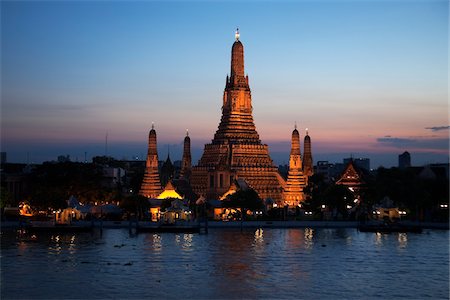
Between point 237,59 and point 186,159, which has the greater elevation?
point 237,59

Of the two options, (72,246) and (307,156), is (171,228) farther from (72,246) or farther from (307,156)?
(307,156)

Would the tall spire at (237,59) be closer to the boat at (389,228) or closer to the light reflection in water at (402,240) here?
the boat at (389,228)

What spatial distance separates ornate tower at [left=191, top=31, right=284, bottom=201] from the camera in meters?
95.0

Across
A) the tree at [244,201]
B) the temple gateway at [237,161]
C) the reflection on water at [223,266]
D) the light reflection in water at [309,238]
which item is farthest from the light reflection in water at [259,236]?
the temple gateway at [237,161]

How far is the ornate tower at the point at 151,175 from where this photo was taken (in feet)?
311

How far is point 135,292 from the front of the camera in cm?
Answer: 3703

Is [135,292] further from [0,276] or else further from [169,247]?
[169,247]

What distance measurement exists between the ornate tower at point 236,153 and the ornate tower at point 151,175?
587cm

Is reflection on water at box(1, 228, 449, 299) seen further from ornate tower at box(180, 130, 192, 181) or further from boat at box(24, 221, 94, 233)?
ornate tower at box(180, 130, 192, 181)

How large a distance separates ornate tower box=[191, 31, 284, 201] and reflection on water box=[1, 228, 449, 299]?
1114 inches

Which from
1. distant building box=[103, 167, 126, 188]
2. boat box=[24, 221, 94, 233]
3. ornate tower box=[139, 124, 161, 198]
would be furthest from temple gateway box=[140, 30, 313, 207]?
boat box=[24, 221, 94, 233]

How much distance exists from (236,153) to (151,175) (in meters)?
10.6

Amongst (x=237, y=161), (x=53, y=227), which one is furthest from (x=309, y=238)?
(x=237, y=161)

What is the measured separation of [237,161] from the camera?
3812 inches
